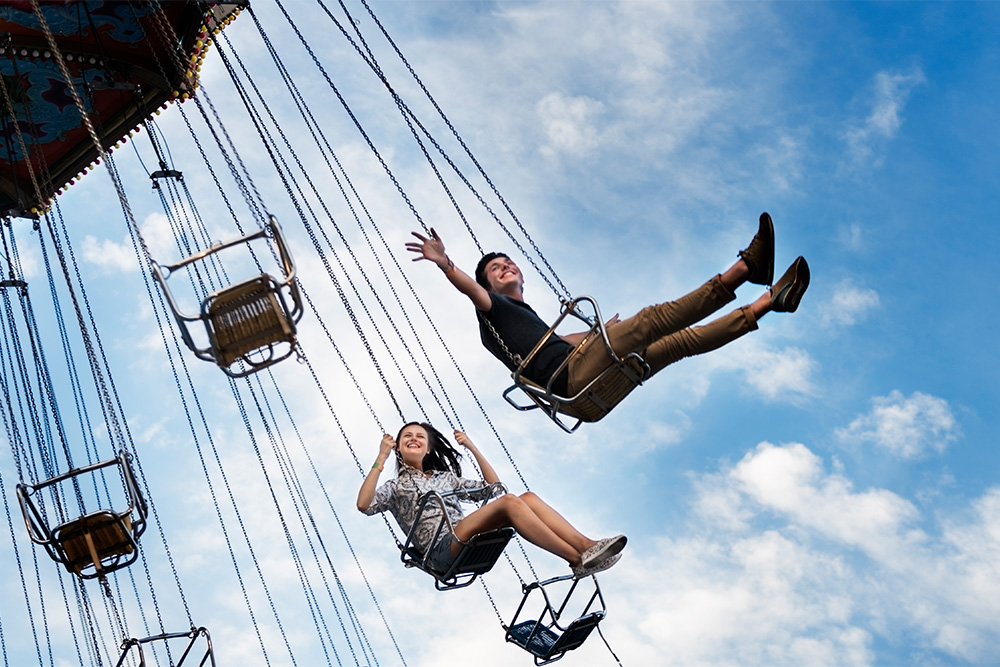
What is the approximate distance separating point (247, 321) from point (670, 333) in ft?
6.95

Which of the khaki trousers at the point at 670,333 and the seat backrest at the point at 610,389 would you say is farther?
the seat backrest at the point at 610,389

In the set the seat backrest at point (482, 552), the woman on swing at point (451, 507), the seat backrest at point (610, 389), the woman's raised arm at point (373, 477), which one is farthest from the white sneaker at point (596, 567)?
the woman's raised arm at point (373, 477)

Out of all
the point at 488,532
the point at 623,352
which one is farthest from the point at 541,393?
the point at 488,532

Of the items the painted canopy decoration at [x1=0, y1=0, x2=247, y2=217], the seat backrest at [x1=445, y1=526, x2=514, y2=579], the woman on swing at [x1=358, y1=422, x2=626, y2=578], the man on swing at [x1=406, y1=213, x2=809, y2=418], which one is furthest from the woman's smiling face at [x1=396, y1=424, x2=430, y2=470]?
the painted canopy decoration at [x1=0, y1=0, x2=247, y2=217]

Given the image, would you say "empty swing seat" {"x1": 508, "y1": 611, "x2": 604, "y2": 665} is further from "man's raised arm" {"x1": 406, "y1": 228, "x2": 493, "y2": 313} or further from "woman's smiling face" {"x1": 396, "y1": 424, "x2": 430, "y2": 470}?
"man's raised arm" {"x1": 406, "y1": 228, "x2": 493, "y2": 313}

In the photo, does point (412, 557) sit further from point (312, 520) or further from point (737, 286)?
point (737, 286)

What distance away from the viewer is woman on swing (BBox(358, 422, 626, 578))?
6.98 metres

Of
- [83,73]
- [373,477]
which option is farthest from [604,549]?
[83,73]

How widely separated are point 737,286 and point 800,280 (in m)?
0.31

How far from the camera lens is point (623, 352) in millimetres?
6539

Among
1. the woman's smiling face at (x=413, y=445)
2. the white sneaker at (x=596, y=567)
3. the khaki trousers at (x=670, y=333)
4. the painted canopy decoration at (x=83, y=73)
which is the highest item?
the painted canopy decoration at (x=83, y=73)

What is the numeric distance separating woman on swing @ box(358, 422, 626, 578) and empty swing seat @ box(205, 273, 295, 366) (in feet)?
5.24

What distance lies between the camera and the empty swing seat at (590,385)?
6.54 meters

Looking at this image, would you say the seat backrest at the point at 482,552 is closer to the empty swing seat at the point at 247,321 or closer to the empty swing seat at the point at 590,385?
the empty swing seat at the point at 590,385
